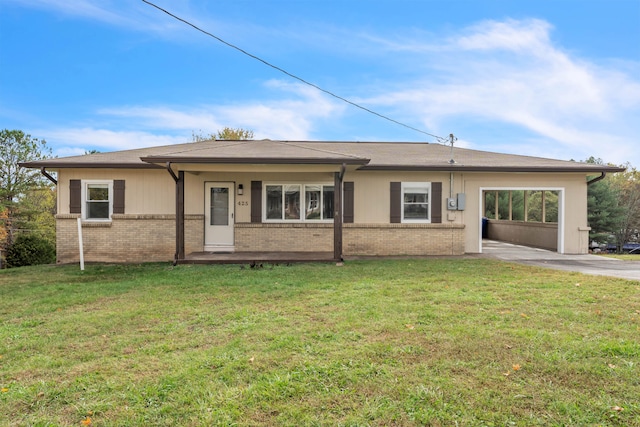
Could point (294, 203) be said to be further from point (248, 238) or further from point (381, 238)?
point (381, 238)

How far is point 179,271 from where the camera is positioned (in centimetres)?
852

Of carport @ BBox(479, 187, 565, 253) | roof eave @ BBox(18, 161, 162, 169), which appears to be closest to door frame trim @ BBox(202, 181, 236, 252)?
roof eave @ BBox(18, 161, 162, 169)

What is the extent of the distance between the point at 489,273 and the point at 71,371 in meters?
7.52

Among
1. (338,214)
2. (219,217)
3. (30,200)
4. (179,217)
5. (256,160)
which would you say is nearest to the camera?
(256,160)

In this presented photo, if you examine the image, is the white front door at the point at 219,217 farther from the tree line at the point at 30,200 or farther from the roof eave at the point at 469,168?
the tree line at the point at 30,200

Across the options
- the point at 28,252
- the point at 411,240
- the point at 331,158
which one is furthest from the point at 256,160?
the point at 28,252

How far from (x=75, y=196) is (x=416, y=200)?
412 inches

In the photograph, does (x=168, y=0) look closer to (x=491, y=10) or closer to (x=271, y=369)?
(x=271, y=369)

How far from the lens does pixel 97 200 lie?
11.0 meters

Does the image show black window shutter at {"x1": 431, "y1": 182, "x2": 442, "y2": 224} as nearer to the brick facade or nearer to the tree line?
the brick facade

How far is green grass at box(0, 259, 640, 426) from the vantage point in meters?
2.51

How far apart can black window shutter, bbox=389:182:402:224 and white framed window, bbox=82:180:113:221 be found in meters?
8.63

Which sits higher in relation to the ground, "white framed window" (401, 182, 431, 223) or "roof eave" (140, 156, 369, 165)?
"roof eave" (140, 156, 369, 165)

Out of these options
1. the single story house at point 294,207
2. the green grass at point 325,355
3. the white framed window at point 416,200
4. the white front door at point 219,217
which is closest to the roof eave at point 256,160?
the single story house at point 294,207
